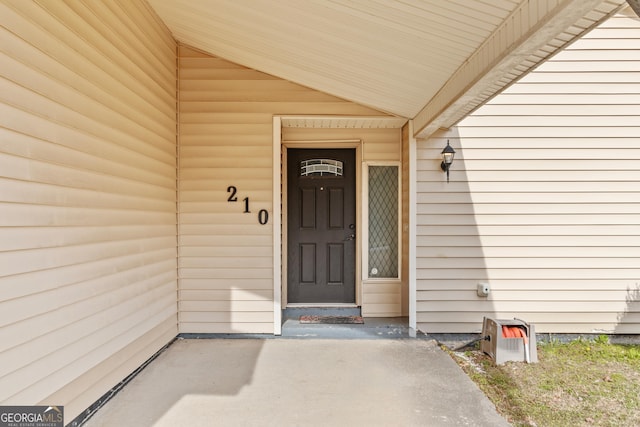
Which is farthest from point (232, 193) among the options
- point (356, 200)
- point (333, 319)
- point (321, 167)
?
point (333, 319)

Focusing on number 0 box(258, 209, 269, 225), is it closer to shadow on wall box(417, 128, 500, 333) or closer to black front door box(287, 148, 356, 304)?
black front door box(287, 148, 356, 304)

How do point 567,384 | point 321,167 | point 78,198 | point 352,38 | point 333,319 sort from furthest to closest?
point 321,167 < point 333,319 < point 567,384 < point 352,38 < point 78,198

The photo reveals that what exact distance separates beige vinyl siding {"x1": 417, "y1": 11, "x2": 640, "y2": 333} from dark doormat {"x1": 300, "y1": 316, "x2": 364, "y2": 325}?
2.18 feet

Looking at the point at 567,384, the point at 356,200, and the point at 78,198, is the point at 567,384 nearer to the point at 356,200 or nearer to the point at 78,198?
the point at 356,200

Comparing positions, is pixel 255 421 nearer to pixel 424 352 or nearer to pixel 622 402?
pixel 424 352

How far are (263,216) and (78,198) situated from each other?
5.53ft

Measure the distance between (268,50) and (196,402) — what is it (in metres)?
2.61

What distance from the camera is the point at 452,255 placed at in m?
3.52

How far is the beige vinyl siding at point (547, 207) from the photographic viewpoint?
11.3ft

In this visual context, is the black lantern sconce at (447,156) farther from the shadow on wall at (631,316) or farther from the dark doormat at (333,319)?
the shadow on wall at (631,316)

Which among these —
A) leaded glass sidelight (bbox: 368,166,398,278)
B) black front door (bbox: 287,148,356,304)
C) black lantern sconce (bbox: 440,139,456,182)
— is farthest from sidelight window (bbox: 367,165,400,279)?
black lantern sconce (bbox: 440,139,456,182)

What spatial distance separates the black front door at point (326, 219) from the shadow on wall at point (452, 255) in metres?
0.89

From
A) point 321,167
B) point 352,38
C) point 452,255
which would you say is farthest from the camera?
point 321,167

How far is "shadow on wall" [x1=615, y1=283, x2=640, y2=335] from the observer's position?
3.47 metres
